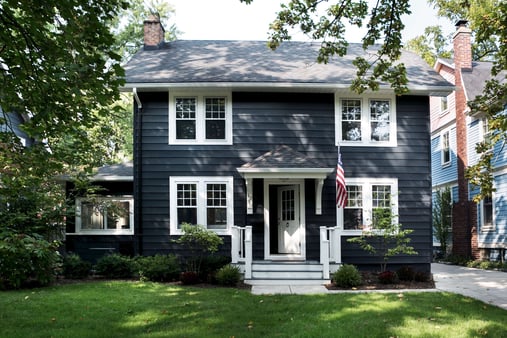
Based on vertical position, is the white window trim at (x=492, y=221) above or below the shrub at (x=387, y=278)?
above

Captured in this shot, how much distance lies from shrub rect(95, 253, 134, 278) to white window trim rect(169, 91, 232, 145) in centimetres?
345

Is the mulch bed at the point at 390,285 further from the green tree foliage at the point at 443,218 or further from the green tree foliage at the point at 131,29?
the green tree foliage at the point at 131,29

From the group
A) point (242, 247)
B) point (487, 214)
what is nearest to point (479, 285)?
point (242, 247)

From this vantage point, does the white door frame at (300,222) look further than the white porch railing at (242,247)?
Yes

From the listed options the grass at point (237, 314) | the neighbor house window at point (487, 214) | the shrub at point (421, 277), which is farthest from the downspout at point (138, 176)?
the neighbor house window at point (487, 214)

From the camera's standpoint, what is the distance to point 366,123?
13961 millimetres

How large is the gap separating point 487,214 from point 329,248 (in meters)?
9.57

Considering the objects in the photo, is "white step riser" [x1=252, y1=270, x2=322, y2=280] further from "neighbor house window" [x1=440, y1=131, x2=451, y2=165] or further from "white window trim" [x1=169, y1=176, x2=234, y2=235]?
"neighbor house window" [x1=440, y1=131, x2=451, y2=165]

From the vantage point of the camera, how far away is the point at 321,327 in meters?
6.89

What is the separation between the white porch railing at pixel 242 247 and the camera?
12344 mm

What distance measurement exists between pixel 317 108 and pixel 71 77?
9.00m

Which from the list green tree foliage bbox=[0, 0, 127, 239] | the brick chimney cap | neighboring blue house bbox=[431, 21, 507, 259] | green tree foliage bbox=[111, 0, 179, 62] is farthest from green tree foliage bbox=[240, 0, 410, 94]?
green tree foliage bbox=[111, 0, 179, 62]

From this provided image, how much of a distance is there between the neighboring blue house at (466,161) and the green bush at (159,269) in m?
12.2

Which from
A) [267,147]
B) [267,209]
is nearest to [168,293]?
[267,209]
